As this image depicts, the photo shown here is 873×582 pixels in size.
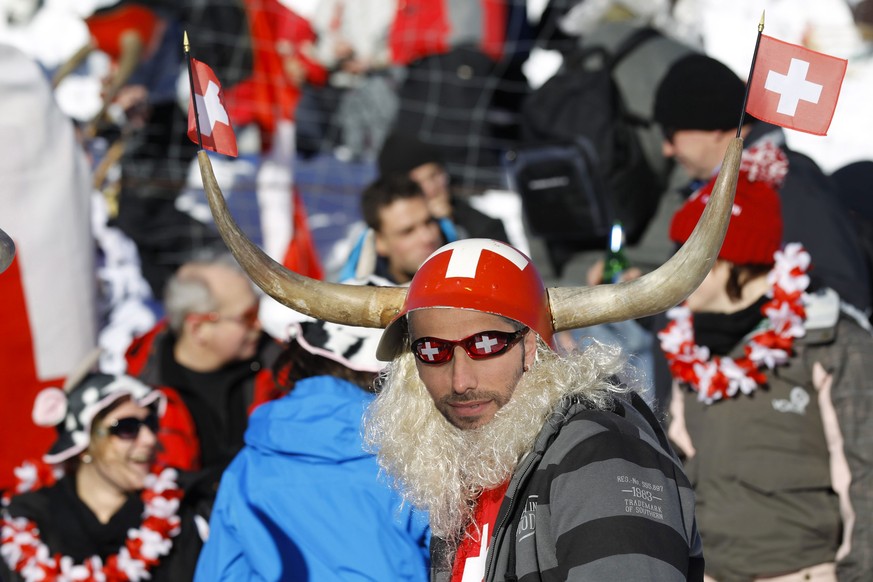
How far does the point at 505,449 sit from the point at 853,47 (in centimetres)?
605

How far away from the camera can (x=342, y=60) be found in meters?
8.73

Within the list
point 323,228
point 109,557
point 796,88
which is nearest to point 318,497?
point 109,557

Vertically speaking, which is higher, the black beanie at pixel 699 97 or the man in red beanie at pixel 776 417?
the black beanie at pixel 699 97

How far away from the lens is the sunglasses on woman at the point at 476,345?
8.27 feet

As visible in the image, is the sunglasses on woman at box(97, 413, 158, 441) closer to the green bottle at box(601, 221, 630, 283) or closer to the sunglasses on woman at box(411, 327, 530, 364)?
the green bottle at box(601, 221, 630, 283)

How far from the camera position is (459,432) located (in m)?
2.64

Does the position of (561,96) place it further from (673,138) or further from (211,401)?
(211,401)

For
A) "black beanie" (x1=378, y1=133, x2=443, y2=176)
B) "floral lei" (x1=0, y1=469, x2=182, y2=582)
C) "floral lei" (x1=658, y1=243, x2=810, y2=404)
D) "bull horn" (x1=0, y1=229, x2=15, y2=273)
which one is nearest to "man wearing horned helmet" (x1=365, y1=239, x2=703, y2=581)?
"bull horn" (x1=0, y1=229, x2=15, y2=273)

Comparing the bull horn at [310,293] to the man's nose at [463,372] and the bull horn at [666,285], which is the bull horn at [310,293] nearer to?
the man's nose at [463,372]

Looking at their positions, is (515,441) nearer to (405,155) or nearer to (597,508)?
(597,508)

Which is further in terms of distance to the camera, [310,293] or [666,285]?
[310,293]

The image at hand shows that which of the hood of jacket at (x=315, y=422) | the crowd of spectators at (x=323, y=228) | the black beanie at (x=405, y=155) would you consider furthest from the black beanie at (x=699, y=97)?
the hood of jacket at (x=315, y=422)

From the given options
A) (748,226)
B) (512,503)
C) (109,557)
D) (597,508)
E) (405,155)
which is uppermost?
(597,508)

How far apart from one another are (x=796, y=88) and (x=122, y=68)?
6.07 meters
